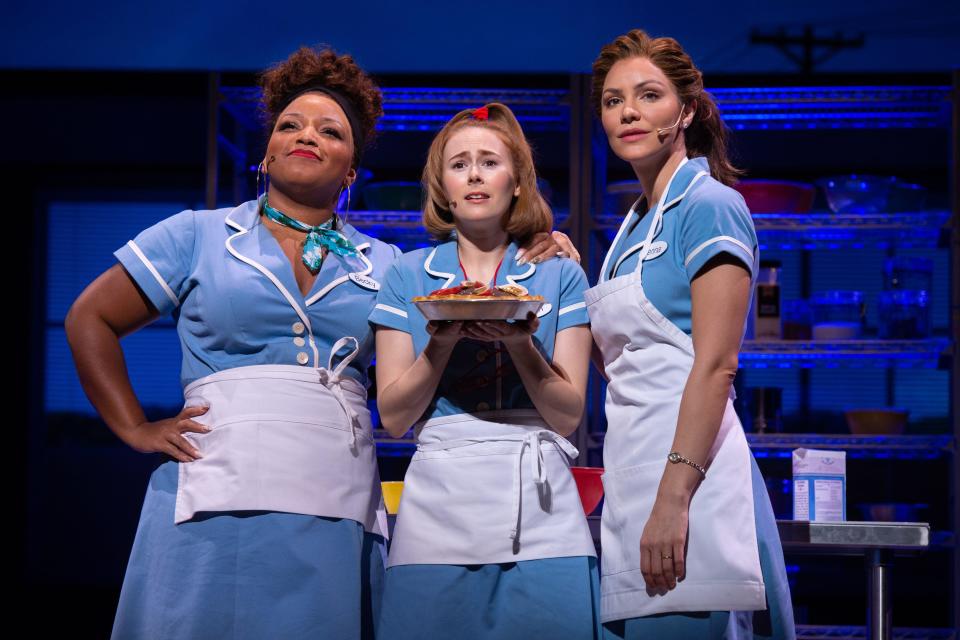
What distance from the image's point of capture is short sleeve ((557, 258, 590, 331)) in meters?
2.08

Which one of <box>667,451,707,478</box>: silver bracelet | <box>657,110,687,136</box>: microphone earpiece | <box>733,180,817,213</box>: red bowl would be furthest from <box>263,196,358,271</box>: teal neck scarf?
<box>733,180,817,213</box>: red bowl

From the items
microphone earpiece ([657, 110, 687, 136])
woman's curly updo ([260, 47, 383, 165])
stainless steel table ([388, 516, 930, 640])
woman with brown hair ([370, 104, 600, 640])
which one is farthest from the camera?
woman's curly updo ([260, 47, 383, 165])

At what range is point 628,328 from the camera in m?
1.95

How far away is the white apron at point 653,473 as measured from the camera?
1787 millimetres

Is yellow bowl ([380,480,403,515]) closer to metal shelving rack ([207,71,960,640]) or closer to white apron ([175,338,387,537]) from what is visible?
white apron ([175,338,387,537])

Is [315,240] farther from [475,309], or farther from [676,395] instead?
[676,395]

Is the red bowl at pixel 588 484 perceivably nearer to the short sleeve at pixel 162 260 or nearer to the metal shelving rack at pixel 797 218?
the short sleeve at pixel 162 260

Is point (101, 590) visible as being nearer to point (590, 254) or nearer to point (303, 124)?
point (590, 254)

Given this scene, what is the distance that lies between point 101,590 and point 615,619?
5.99 metres

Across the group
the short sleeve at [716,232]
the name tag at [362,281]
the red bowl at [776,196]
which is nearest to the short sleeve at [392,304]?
the name tag at [362,281]

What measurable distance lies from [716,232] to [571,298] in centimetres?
36

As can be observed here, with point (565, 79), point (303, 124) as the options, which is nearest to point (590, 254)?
point (565, 79)

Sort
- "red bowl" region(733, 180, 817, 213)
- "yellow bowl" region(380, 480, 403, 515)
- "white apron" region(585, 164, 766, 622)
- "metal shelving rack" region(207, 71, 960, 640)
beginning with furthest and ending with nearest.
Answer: "red bowl" region(733, 180, 817, 213), "metal shelving rack" region(207, 71, 960, 640), "yellow bowl" region(380, 480, 403, 515), "white apron" region(585, 164, 766, 622)

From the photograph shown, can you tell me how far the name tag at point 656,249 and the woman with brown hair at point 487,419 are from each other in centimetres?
20
